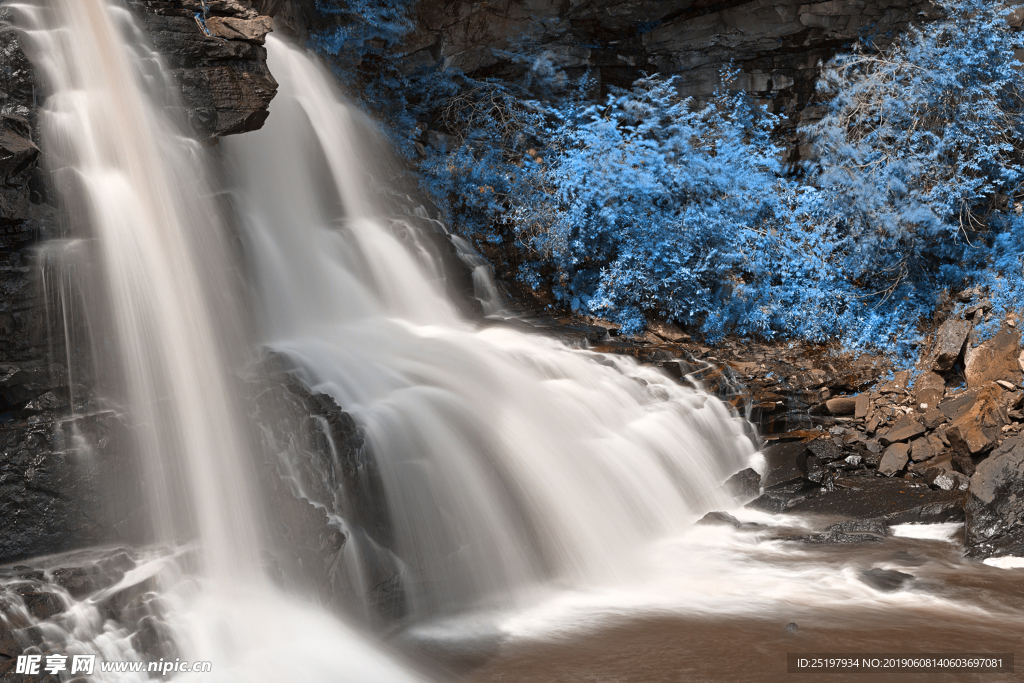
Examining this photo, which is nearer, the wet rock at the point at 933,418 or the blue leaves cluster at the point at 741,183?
the wet rock at the point at 933,418

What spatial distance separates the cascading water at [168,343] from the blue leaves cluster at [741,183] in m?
5.07

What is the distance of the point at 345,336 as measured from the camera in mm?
8477

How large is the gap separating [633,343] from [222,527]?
245 inches

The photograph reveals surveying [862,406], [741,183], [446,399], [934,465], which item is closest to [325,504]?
[446,399]

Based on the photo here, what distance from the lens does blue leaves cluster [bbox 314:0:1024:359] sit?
9469 millimetres

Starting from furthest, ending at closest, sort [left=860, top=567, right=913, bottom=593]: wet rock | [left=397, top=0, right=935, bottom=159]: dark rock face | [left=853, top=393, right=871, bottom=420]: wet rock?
1. [left=397, top=0, right=935, bottom=159]: dark rock face
2. [left=853, top=393, right=871, bottom=420]: wet rock
3. [left=860, top=567, right=913, bottom=593]: wet rock

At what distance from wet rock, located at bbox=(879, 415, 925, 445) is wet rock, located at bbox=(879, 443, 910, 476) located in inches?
6.2

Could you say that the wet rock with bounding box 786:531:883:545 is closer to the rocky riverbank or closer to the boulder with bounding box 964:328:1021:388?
the rocky riverbank

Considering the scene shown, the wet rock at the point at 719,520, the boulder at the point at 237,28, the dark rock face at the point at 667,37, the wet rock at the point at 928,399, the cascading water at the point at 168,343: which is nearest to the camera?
the cascading water at the point at 168,343

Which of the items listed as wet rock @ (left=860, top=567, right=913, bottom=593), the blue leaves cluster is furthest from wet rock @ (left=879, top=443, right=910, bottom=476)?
wet rock @ (left=860, top=567, right=913, bottom=593)

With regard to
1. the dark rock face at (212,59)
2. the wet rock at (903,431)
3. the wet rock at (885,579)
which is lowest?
the wet rock at (885,579)

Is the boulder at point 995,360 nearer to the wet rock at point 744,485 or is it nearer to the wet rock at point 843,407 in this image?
the wet rock at point 843,407

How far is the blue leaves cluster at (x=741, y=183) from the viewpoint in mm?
9469

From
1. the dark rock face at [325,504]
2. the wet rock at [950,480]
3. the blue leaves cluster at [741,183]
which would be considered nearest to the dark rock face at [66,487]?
the dark rock face at [325,504]
